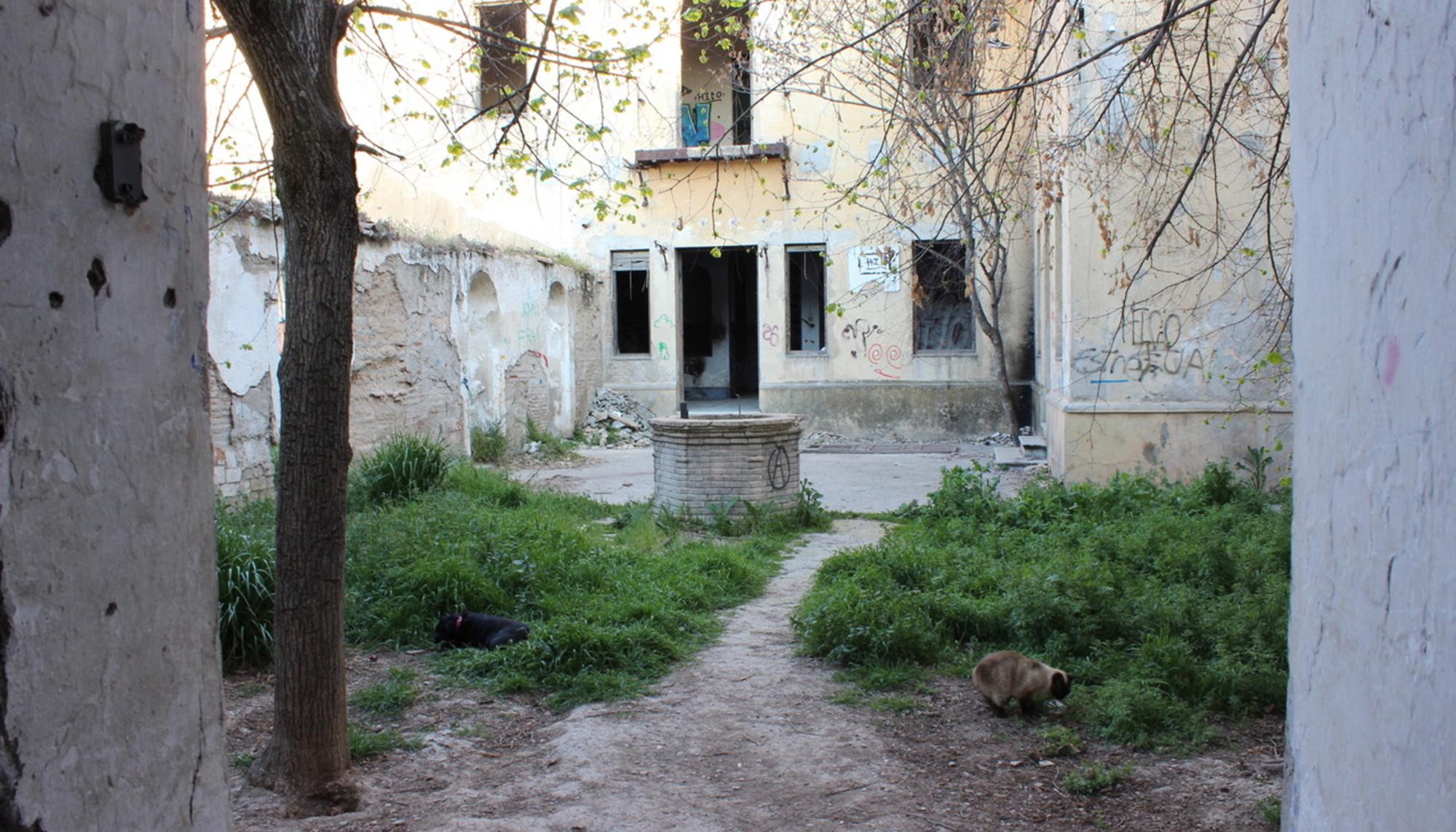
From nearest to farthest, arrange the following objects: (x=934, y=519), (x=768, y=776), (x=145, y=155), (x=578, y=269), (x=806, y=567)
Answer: (x=145, y=155) → (x=768, y=776) → (x=806, y=567) → (x=934, y=519) → (x=578, y=269)

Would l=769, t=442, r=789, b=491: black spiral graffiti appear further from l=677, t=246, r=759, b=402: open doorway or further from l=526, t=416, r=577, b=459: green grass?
l=677, t=246, r=759, b=402: open doorway

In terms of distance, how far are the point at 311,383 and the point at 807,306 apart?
1906 cm

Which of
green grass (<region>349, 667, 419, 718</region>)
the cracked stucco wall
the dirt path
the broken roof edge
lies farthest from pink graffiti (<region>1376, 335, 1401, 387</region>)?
the broken roof edge

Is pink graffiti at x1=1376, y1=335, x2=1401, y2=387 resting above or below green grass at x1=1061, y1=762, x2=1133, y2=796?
above

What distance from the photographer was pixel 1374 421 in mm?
1836

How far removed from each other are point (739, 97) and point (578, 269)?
560cm

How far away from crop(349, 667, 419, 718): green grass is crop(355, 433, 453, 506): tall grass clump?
13.8ft

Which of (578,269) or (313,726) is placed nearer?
(313,726)

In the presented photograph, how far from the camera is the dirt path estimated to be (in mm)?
3869

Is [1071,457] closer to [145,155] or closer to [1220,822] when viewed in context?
[1220,822]

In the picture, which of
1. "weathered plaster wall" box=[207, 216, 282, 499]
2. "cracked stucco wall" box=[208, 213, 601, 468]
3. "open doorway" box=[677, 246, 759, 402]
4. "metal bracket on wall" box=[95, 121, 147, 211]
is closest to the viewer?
"metal bracket on wall" box=[95, 121, 147, 211]

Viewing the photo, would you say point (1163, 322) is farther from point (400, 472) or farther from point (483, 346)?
point (483, 346)

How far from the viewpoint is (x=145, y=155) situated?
5.97ft

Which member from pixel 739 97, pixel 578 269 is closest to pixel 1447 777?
pixel 578 269
